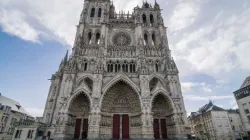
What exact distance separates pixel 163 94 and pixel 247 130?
14.3 meters

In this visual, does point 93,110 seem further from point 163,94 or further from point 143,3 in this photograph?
point 143,3

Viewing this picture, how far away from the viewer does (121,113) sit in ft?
64.6

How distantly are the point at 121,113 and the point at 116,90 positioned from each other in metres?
3.32

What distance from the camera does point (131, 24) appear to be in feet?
87.7

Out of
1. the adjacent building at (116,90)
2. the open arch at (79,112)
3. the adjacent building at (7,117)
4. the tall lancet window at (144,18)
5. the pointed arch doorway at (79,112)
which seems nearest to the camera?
the adjacent building at (116,90)

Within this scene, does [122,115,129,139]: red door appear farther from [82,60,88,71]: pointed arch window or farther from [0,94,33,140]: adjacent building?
[0,94,33,140]: adjacent building

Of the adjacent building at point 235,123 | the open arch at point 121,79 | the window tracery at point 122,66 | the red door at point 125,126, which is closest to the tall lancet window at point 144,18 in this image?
the window tracery at point 122,66

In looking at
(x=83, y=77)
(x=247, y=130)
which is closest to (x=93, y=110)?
(x=83, y=77)

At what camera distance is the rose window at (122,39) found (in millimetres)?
24875

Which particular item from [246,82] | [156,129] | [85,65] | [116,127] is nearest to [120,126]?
[116,127]

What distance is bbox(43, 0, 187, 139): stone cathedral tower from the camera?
687 inches

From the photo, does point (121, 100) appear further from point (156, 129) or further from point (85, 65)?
point (85, 65)

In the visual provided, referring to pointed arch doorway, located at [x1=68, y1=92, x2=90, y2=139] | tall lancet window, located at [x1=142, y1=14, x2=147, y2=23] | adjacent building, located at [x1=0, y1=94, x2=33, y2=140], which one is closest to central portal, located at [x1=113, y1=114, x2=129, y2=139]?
pointed arch doorway, located at [x1=68, y1=92, x2=90, y2=139]

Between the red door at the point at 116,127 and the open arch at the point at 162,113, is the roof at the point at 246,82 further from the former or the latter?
the red door at the point at 116,127
